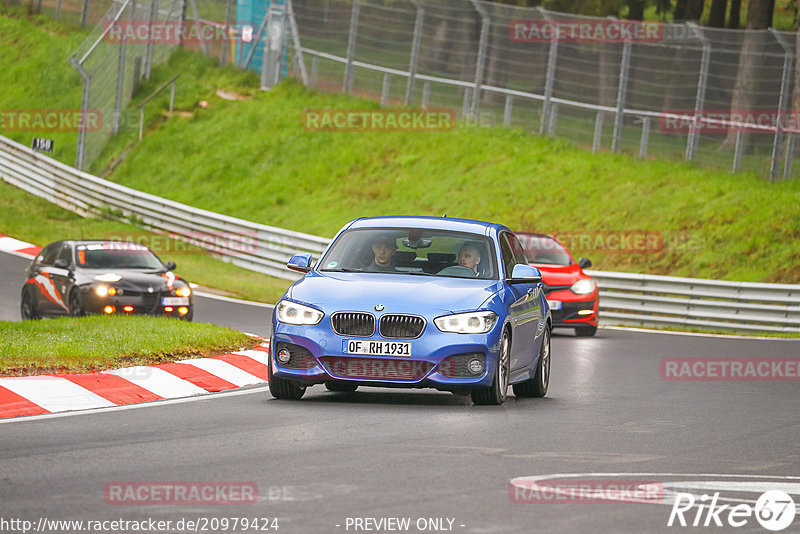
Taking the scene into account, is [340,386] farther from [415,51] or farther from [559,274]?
[415,51]

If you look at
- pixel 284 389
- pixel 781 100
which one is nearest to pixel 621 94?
pixel 781 100

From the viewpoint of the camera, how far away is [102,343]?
1409 centimetres

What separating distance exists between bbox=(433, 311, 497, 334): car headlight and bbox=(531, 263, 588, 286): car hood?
11.3 m

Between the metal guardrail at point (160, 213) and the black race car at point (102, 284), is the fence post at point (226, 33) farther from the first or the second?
the black race car at point (102, 284)

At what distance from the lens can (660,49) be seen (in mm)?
34562

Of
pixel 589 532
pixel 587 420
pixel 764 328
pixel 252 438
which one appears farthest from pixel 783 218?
pixel 589 532

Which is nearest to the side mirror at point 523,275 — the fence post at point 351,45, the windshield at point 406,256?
the windshield at point 406,256

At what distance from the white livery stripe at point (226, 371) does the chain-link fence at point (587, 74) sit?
2114cm

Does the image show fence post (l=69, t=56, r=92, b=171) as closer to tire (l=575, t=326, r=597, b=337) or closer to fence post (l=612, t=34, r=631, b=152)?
fence post (l=612, t=34, r=631, b=152)

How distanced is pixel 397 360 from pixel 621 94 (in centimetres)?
2523

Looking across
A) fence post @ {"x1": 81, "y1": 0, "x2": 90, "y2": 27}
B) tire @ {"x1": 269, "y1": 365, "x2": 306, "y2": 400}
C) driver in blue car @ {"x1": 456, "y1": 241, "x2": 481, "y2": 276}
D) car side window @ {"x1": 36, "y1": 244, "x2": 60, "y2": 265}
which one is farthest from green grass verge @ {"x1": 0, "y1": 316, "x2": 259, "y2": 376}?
fence post @ {"x1": 81, "y1": 0, "x2": 90, "y2": 27}

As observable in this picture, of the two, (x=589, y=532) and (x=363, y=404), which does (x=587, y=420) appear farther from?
(x=589, y=532)

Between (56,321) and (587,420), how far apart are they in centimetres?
772

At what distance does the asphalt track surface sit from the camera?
6895 millimetres
